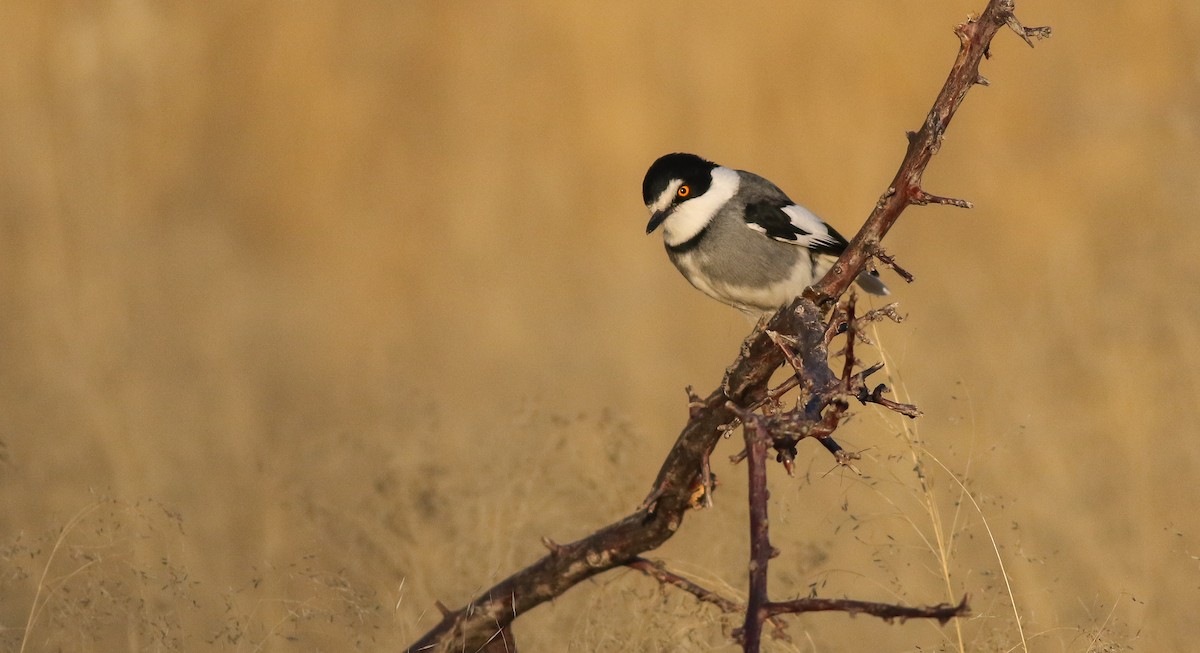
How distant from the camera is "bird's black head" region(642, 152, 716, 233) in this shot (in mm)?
4336

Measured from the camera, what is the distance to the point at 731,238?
440cm

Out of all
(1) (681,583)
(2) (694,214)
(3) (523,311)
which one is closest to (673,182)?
(2) (694,214)

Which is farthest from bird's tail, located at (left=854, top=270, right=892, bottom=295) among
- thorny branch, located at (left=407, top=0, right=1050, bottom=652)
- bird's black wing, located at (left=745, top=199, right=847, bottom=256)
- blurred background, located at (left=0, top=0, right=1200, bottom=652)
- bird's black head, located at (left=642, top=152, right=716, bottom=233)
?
thorny branch, located at (left=407, top=0, right=1050, bottom=652)

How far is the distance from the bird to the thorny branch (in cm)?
218

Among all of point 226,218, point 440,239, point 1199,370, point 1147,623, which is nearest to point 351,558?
point 1147,623

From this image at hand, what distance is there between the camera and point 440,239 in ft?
30.5

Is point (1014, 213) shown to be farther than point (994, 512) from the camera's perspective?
Yes

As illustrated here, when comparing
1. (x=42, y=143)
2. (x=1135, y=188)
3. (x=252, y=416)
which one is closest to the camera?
(x=252, y=416)

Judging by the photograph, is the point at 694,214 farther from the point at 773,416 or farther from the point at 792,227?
the point at 773,416

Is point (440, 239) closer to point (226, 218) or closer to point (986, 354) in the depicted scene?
point (226, 218)

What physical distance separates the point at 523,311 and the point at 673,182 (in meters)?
4.33

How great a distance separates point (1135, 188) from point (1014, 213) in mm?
679

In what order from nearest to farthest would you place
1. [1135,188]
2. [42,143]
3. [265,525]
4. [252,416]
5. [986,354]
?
[265,525]
[986,354]
[252,416]
[42,143]
[1135,188]

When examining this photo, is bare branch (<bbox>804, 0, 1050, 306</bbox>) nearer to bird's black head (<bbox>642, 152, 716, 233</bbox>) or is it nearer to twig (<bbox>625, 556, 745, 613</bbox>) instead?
twig (<bbox>625, 556, 745, 613</bbox>)
